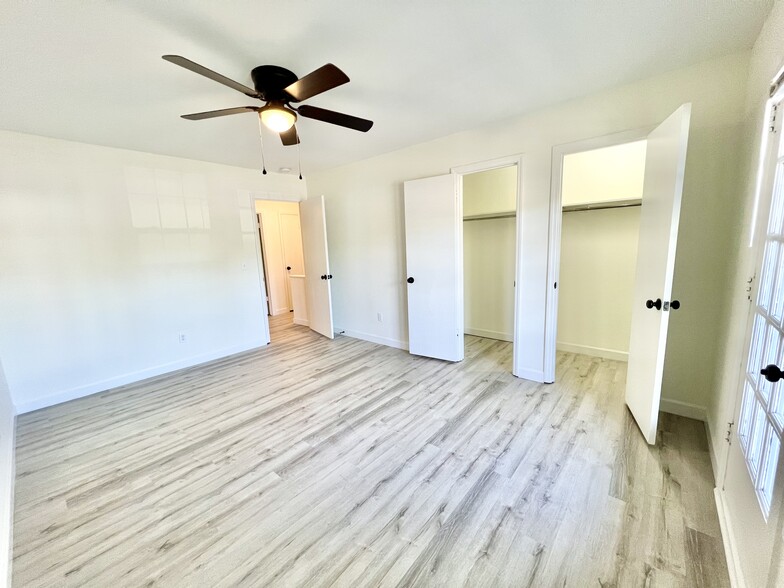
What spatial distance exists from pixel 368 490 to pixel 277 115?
7.60ft

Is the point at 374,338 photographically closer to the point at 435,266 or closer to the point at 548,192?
the point at 435,266

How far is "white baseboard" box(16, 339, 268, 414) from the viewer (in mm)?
2859

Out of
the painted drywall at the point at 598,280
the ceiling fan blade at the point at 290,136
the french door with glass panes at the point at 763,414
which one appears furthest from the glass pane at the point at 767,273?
the ceiling fan blade at the point at 290,136

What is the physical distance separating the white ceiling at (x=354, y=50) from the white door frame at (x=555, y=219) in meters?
0.37

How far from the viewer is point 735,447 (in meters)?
1.42

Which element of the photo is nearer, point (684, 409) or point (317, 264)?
point (684, 409)

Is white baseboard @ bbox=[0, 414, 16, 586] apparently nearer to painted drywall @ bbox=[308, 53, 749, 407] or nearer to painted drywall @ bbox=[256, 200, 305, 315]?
painted drywall @ bbox=[308, 53, 749, 407]

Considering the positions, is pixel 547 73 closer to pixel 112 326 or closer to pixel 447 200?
pixel 447 200

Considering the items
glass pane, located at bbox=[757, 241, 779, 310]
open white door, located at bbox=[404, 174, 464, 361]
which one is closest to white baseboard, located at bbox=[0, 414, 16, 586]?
open white door, located at bbox=[404, 174, 464, 361]

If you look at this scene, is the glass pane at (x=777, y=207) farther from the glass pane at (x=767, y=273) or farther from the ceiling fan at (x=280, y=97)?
the ceiling fan at (x=280, y=97)

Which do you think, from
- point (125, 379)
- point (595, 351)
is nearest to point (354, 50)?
point (595, 351)

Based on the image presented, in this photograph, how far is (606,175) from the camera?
321 cm

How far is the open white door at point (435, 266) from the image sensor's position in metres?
3.23

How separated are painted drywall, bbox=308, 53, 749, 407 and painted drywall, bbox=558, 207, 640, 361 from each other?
3.42 ft
